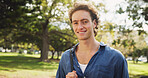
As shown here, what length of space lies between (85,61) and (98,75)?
0.26m

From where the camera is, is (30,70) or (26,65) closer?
(30,70)

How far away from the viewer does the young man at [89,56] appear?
1.92m

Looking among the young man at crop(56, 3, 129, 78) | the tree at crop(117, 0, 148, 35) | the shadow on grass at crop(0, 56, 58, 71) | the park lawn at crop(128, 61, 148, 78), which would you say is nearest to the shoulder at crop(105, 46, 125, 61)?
the young man at crop(56, 3, 129, 78)

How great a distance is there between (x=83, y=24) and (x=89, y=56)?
392mm

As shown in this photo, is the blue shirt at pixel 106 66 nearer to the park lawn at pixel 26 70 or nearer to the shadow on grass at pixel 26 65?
the park lawn at pixel 26 70

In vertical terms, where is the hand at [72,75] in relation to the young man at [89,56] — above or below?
below

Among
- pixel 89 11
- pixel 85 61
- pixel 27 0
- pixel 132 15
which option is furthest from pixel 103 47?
pixel 27 0

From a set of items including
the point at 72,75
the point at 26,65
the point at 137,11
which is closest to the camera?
the point at 72,75

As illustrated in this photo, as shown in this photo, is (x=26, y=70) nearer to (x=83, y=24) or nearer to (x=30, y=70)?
(x=30, y=70)

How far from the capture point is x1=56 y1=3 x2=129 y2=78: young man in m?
1.92

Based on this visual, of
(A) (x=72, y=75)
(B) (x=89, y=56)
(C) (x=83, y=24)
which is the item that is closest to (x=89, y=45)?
(B) (x=89, y=56)

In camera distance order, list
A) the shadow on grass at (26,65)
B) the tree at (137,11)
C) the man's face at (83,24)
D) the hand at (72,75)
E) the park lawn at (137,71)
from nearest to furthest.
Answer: the hand at (72,75) < the man's face at (83,24) < the tree at (137,11) < the park lawn at (137,71) < the shadow on grass at (26,65)

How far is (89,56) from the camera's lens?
6.89 feet

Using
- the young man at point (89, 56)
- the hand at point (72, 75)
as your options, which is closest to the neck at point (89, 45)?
the young man at point (89, 56)
